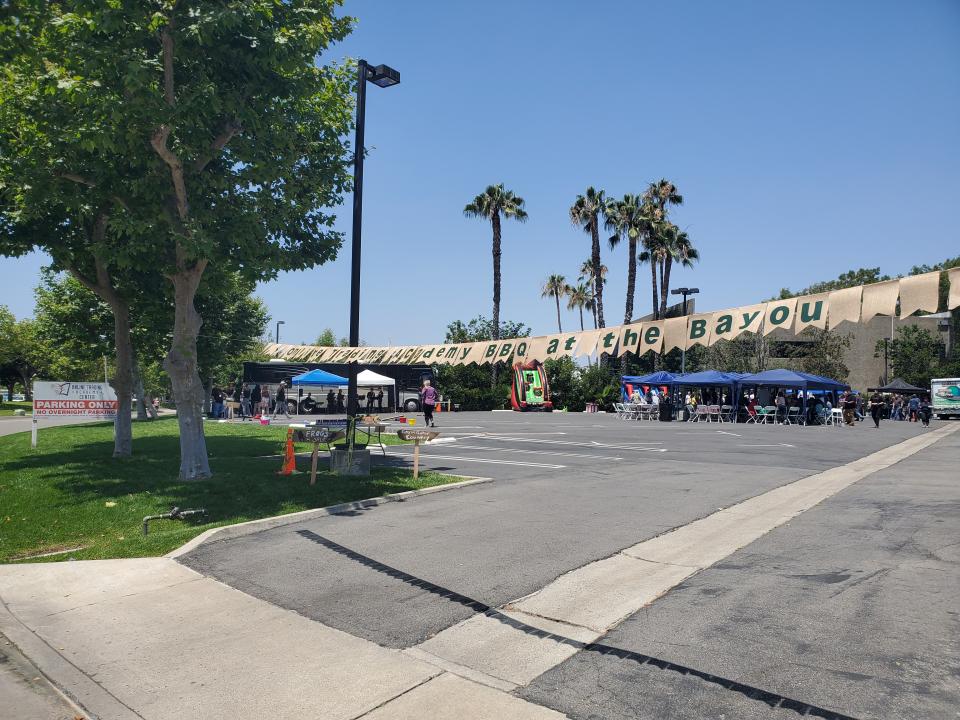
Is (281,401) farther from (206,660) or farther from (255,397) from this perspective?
(206,660)

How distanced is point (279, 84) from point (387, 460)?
7.59 m

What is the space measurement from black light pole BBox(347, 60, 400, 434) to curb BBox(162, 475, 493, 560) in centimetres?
233

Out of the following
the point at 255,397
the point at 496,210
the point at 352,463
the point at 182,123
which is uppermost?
the point at 496,210

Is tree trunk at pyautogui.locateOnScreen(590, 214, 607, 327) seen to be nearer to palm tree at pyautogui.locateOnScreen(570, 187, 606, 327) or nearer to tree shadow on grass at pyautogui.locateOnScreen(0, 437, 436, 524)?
palm tree at pyautogui.locateOnScreen(570, 187, 606, 327)

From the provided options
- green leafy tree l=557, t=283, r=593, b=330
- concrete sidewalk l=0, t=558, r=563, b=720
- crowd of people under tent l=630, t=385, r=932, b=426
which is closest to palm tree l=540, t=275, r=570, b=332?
green leafy tree l=557, t=283, r=593, b=330

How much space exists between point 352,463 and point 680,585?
7.16 meters

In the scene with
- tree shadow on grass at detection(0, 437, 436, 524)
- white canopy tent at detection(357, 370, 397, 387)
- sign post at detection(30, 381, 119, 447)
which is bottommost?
tree shadow on grass at detection(0, 437, 436, 524)

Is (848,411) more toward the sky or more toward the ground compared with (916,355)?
more toward the ground

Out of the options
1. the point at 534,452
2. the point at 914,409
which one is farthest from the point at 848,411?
the point at 534,452

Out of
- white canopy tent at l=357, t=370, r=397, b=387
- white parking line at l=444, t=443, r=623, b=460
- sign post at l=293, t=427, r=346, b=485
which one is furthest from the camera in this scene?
white canopy tent at l=357, t=370, r=397, b=387

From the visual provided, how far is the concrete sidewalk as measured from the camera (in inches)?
149

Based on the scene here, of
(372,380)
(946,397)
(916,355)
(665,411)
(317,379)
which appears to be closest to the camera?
(317,379)

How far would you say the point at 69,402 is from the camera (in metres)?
16.3

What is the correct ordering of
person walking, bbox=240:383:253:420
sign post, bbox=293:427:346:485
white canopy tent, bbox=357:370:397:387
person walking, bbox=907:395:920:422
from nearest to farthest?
sign post, bbox=293:427:346:485
person walking, bbox=240:383:253:420
white canopy tent, bbox=357:370:397:387
person walking, bbox=907:395:920:422
